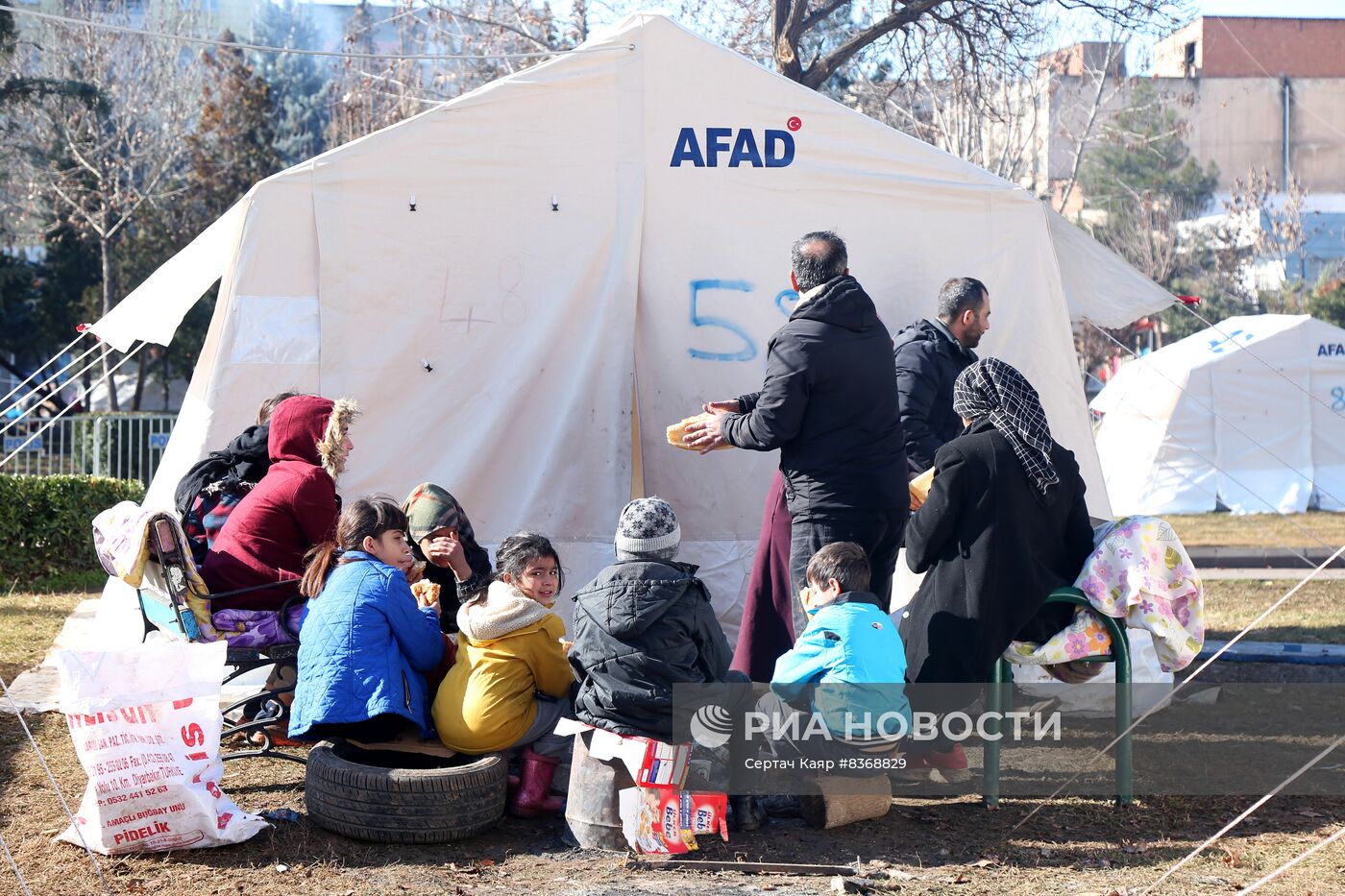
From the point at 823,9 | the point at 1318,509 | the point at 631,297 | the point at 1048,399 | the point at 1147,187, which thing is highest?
the point at 1147,187

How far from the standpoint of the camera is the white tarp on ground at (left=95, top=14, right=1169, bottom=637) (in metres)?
6.59

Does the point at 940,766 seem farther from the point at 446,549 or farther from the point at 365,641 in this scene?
the point at 365,641

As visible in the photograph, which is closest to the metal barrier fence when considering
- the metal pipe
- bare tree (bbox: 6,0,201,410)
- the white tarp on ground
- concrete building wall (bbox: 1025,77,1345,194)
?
bare tree (bbox: 6,0,201,410)

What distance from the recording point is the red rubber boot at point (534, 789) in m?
4.68

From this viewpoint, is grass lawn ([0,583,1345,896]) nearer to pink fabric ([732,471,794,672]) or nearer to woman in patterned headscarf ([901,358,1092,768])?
woman in patterned headscarf ([901,358,1092,768])

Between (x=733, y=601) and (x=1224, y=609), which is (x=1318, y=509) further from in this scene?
(x=733, y=601)

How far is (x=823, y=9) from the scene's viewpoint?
12.2 m

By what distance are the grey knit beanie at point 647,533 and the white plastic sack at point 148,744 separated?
4.48 ft

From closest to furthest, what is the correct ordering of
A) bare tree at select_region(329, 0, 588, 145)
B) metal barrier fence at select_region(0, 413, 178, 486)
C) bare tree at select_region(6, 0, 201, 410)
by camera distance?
metal barrier fence at select_region(0, 413, 178, 486), bare tree at select_region(329, 0, 588, 145), bare tree at select_region(6, 0, 201, 410)

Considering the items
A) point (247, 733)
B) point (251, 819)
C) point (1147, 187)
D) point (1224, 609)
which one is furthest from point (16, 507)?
point (1147, 187)

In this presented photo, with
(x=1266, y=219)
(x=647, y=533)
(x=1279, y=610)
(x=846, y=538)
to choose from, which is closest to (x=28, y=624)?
(x=647, y=533)

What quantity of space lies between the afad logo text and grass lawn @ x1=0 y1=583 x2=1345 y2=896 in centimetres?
340

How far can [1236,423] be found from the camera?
1809 centimetres

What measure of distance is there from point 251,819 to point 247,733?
4.17 feet
